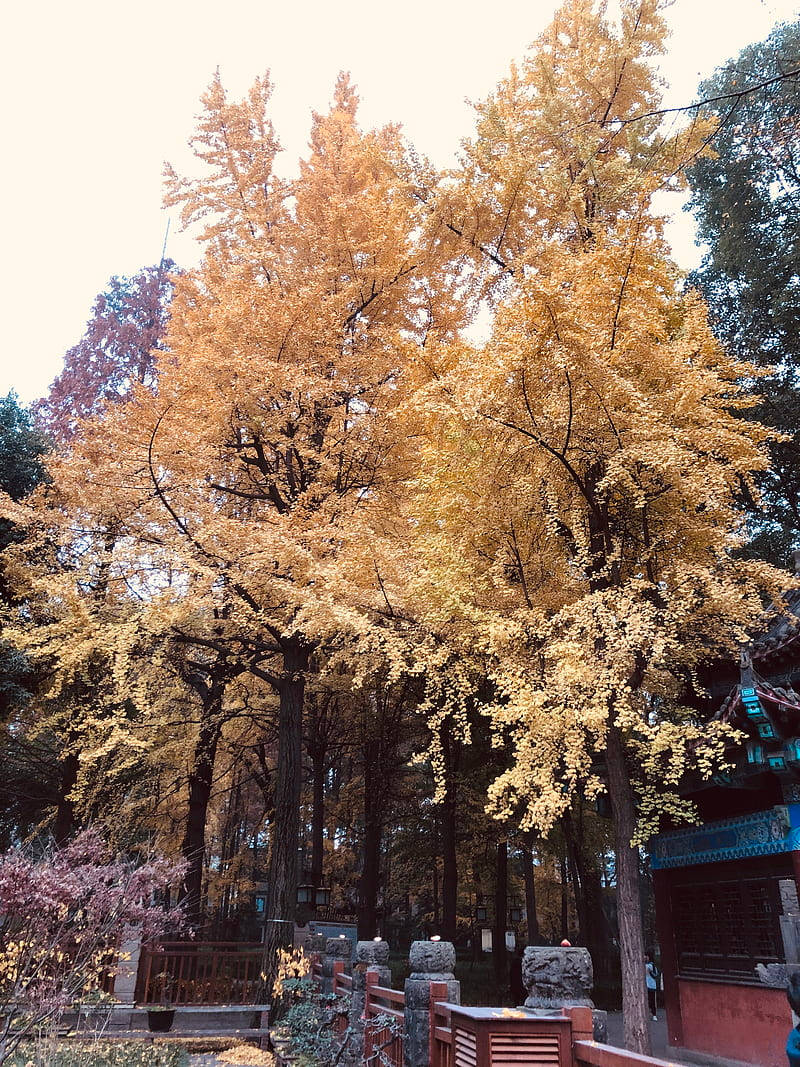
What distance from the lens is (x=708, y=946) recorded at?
35.0 feet

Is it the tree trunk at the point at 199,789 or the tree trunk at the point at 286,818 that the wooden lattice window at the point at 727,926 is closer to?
the tree trunk at the point at 286,818

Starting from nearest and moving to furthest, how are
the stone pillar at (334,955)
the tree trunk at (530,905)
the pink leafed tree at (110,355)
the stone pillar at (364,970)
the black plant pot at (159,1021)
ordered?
the stone pillar at (364,970), the stone pillar at (334,955), the black plant pot at (159,1021), the tree trunk at (530,905), the pink leafed tree at (110,355)

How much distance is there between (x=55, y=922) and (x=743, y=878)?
8.78 meters

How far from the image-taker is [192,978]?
36.3ft

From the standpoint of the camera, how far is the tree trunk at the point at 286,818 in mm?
9625

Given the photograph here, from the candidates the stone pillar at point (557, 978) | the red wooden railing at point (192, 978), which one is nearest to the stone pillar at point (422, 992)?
the stone pillar at point (557, 978)

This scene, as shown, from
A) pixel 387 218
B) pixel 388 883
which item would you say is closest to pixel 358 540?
pixel 387 218

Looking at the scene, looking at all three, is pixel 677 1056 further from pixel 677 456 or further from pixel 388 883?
pixel 388 883

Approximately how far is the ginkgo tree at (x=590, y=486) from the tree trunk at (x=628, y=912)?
0.02 meters

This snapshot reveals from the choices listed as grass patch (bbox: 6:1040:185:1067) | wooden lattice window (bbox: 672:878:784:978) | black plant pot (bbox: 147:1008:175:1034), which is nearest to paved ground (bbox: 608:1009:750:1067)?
wooden lattice window (bbox: 672:878:784:978)

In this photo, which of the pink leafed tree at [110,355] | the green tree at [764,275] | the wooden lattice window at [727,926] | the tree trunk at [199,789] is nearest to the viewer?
the wooden lattice window at [727,926]

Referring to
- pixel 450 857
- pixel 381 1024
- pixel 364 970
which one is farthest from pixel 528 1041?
pixel 450 857

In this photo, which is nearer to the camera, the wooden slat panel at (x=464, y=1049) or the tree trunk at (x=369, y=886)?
the wooden slat panel at (x=464, y=1049)

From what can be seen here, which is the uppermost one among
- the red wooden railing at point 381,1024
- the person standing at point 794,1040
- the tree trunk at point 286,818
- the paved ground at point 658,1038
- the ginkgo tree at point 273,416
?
the ginkgo tree at point 273,416
